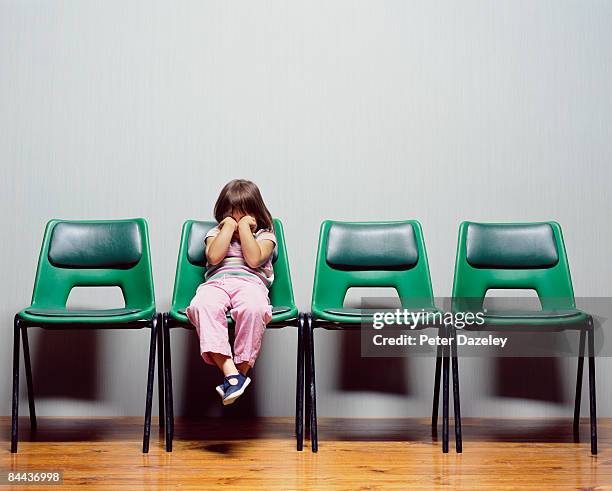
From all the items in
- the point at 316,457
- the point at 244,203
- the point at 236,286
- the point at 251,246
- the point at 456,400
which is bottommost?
the point at 316,457

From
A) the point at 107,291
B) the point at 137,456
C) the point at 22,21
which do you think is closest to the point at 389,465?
the point at 137,456

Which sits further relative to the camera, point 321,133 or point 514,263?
point 321,133

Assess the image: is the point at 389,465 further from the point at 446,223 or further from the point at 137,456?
the point at 446,223

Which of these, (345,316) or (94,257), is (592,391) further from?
(94,257)

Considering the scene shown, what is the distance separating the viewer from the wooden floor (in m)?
1.96

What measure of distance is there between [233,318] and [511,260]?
1155mm

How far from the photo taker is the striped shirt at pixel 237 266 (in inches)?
101

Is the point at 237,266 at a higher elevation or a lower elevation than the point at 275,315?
higher

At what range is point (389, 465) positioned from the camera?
2.14 metres

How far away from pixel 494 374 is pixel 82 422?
173 centimetres

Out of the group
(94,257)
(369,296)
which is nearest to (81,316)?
(94,257)

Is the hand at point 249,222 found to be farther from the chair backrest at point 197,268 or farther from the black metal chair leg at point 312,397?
the black metal chair leg at point 312,397

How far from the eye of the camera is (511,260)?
2.75 m

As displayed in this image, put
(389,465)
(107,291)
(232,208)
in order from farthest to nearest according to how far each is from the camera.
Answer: (107,291) → (232,208) → (389,465)
